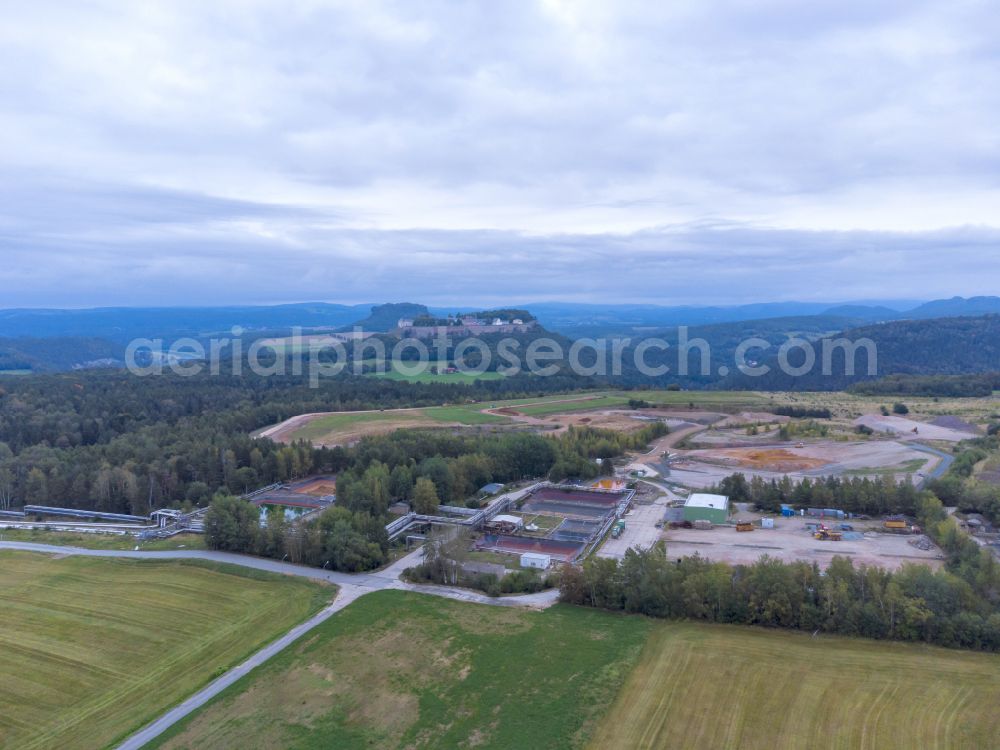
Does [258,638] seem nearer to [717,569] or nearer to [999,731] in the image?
[717,569]

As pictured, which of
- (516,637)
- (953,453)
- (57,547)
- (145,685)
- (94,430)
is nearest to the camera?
(145,685)

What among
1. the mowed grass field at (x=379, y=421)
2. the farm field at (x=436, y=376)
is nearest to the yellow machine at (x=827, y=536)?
the mowed grass field at (x=379, y=421)

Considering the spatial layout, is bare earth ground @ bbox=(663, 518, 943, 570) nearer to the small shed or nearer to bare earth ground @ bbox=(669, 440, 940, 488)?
the small shed

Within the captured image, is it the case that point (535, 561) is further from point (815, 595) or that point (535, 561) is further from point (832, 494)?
point (832, 494)

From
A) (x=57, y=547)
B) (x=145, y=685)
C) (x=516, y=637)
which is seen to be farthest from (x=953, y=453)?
(x=57, y=547)

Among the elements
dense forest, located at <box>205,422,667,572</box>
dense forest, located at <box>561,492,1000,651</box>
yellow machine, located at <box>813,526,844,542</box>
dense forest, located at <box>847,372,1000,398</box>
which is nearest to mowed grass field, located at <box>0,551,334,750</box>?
dense forest, located at <box>205,422,667,572</box>

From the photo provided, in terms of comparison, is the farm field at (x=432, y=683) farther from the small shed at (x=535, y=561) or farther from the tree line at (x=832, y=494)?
the tree line at (x=832, y=494)

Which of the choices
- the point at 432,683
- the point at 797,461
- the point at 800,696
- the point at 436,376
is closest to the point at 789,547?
the point at 800,696
